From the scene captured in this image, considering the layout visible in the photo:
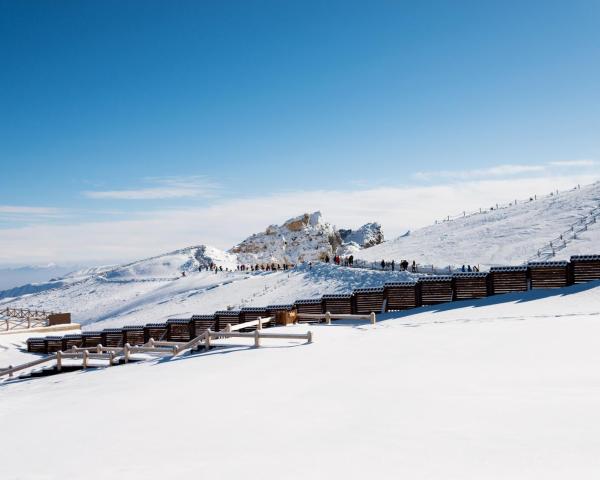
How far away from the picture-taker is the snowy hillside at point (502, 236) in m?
50.7

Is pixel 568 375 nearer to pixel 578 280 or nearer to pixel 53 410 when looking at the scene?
pixel 53 410

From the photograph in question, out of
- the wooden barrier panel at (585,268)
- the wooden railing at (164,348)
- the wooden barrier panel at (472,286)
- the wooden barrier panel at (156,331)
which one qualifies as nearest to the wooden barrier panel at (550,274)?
the wooden barrier panel at (585,268)

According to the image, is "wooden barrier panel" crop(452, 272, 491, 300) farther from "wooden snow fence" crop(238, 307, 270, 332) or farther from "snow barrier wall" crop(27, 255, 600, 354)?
"wooden snow fence" crop(238, 307, 270, 332)

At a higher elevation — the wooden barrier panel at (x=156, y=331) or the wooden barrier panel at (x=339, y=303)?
the wooden barrier panel at (x=339, y=303)

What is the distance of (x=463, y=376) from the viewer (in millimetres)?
11789

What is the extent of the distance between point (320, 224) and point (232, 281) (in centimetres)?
7434

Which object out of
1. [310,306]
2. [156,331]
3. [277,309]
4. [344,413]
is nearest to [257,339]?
[277,309]

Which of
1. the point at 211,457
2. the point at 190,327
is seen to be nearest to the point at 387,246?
the point at 190,327

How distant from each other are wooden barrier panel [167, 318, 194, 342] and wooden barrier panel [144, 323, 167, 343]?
307 mm

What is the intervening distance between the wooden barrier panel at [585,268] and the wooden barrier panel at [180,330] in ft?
66.7

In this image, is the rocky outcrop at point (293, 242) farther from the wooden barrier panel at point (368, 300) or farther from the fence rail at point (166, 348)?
the fence rail at point (166, 348)

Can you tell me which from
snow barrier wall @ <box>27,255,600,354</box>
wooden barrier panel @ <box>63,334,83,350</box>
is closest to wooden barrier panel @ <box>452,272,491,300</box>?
snow barrier wall @ <box>27,255,600,354</box>

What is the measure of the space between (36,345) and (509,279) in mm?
27953

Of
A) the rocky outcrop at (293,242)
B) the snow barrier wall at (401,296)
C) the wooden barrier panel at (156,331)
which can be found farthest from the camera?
the rocky outcrop at (293,242)
